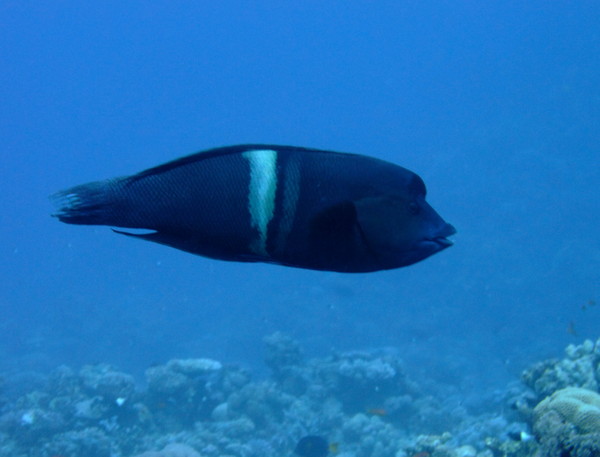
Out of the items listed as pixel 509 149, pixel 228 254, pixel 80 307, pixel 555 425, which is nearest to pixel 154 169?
pixel 228 254

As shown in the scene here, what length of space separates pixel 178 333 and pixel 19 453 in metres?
22.2

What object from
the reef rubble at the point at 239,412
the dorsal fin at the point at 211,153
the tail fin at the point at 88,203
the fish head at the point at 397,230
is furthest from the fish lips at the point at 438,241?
the reef rubble at the point at 239,412

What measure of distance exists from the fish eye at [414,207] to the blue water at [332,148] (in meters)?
13.7

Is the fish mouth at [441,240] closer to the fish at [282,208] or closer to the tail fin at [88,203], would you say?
the fish at [282,208]

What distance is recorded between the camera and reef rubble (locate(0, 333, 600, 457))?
34.3 ft

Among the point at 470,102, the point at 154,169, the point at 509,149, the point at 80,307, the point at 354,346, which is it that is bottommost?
the point at 154,169

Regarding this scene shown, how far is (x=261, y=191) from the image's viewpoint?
1045 mm

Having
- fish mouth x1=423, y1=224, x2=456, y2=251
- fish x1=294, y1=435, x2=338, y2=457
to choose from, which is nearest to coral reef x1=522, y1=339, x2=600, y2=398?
fish x1=294, y1=435, x2=338, y2=457

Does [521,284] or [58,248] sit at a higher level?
[58,248]

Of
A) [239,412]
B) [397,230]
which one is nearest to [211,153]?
[397,230]

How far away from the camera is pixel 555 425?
13.6 feet

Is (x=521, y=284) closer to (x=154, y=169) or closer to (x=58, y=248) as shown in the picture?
(x=154, y=169)

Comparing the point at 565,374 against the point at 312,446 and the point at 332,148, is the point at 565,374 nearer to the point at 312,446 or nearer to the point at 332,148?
the point at 312,446

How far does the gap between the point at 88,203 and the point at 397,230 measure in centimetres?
65
